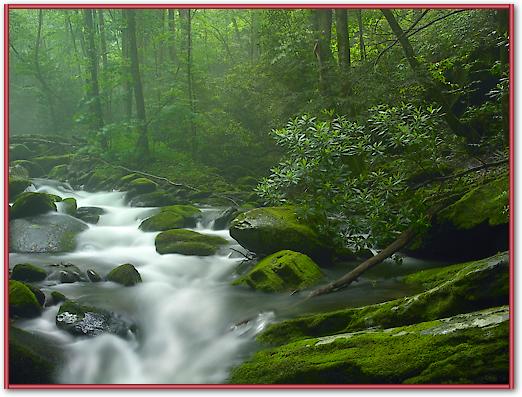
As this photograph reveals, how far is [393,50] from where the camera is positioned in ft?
14.6

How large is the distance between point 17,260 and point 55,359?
1.05 meters

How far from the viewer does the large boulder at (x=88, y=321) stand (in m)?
3.30

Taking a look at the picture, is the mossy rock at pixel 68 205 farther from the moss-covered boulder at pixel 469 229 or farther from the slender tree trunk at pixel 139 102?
the moss-covered boulder at pixel 469 229

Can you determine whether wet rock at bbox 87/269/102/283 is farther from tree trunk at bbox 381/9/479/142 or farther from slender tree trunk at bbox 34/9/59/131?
tree trunk at bbox 381/9/479/142

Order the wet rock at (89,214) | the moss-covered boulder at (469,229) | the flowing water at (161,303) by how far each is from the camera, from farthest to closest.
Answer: the wet rock at (89,214) → the moss-covered boulder at (469,229) → the flowing water at (161,303)

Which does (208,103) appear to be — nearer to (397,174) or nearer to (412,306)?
(397,174)

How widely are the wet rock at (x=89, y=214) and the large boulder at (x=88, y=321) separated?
1620 millimetres

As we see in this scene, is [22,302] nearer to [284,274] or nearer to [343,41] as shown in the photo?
[284,274]

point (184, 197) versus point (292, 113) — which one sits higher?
point (292, 113)

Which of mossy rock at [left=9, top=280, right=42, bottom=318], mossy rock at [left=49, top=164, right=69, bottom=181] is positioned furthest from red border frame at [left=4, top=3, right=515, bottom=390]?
mossy rock at [left=49, top=164, right=69, bottom=181]

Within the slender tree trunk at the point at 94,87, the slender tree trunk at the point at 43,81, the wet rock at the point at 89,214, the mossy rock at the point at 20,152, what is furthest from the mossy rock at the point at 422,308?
the slender tree trunk at the point at 43,81

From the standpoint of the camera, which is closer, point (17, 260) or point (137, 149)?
point (17, 260)

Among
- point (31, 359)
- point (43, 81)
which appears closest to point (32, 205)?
point (43, 81)

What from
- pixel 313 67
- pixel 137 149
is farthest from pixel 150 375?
pixel 313 67
